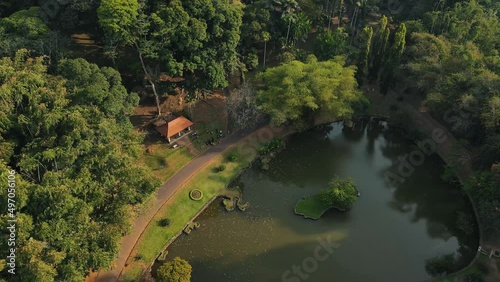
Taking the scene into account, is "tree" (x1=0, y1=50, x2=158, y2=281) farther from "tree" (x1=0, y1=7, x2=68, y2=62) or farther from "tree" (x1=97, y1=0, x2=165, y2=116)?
"tree" (x1=97, y1=0, x2=165, y2=116)

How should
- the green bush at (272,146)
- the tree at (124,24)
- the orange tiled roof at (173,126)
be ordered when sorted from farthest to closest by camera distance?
the green bush at (272,146) → the orange tiled roof at (173,126) → the tree at (124,24)

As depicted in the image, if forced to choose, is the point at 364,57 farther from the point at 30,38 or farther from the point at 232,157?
the point at 30,38

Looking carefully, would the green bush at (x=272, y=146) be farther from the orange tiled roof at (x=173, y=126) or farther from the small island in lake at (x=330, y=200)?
the orange tiled roof at (x=173, y=126)

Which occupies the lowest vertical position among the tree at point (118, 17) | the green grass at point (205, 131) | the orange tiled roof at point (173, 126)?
the green grass at point (205, 131)

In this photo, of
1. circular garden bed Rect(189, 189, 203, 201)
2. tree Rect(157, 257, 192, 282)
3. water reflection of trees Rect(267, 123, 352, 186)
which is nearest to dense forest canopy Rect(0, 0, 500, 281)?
water reflection of trees Rect(267, 123, 352, 186)

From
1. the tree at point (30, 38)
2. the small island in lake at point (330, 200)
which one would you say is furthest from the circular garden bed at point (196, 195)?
the tree at point (30, 38)

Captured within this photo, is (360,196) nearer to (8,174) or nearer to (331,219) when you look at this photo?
(331,219)

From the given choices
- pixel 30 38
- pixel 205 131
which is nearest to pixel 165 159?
pixel 205 131
